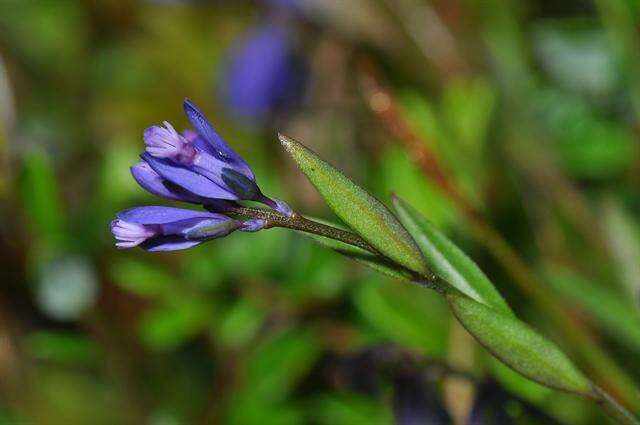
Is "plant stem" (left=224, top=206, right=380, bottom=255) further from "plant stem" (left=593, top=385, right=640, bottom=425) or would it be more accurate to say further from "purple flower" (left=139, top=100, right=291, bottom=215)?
"plant stem" (left=593, top=385, right=640, bottom=425)

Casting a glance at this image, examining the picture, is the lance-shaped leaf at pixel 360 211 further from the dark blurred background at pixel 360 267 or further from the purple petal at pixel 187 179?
the dark blurred background at pixel 360 267

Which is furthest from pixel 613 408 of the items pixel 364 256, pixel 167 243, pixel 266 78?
pixel 266 78

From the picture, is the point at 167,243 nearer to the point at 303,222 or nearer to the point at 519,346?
the point at 303,222

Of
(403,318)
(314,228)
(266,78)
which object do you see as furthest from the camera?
(266,78)

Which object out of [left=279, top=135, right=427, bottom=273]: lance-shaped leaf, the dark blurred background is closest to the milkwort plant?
[left=279, top=135, right=427, bottom=273]: lance-shaped leaf

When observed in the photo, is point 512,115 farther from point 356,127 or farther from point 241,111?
point 241,111

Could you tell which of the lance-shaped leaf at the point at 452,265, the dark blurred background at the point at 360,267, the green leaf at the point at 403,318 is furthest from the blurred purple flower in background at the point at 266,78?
the lance-shaped leaf at the point at 452,265
